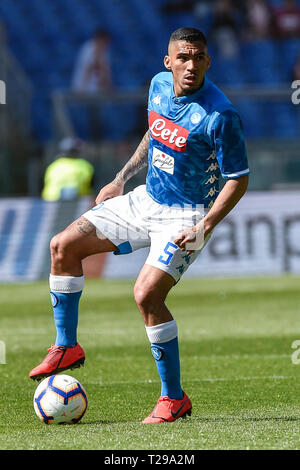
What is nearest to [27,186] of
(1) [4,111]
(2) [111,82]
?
(1) [4,111]

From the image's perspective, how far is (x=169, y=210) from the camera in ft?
20.5

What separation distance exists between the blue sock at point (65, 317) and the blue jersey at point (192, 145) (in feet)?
2.90

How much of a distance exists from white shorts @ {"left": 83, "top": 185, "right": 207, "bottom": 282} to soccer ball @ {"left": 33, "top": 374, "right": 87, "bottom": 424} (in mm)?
928

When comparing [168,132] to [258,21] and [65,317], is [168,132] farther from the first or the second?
[258,21]

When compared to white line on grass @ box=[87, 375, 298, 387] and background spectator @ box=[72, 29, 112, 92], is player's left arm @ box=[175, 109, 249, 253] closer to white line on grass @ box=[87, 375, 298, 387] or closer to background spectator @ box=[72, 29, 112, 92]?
white line on grass @ box=[87, 375, 298, 387]

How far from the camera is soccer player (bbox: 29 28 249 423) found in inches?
232

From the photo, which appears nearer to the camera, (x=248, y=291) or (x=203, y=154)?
(x=203, y=154)

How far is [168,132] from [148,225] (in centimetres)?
61

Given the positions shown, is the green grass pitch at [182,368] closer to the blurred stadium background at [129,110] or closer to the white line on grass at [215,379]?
the white line on grass at [215,379]

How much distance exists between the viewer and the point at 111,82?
21.2 meters

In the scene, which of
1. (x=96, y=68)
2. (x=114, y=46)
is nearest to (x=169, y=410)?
(x=96, y=68)

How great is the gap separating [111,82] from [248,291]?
8.33 metres

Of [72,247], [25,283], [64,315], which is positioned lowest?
[25,283]

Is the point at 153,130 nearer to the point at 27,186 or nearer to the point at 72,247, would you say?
the point at 72,247
